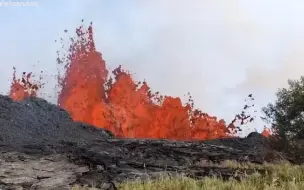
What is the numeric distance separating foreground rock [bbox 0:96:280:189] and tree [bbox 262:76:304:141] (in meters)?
1.41

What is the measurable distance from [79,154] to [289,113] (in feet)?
37.6

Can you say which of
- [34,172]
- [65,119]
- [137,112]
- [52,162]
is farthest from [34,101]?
[34,172]

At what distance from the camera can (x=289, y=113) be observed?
2411 cm

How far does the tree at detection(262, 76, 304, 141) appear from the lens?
23672mm

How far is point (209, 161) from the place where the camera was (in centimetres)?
2298

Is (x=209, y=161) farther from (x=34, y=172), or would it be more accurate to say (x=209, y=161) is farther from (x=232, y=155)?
(x=34, y=172)

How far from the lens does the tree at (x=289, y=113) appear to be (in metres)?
23.7

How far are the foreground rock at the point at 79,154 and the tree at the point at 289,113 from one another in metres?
1.41

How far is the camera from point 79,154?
2164 cm

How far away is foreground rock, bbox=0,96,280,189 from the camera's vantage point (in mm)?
16359

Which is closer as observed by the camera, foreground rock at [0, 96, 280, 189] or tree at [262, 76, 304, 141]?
foreground rock at [0, 96, 280, 189]

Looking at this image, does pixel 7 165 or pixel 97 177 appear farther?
pixel 7 165

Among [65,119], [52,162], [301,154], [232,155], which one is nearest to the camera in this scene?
[52,162]

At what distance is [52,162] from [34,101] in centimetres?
1866
